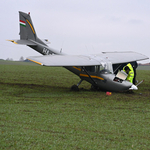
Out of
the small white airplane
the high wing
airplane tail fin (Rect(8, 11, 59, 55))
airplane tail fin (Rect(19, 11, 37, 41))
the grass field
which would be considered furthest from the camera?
airplane tail fin (Rect(19, 11, 37, 41))

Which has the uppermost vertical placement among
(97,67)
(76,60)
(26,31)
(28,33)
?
(26,31)

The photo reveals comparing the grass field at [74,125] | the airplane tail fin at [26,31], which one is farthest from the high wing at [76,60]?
the airplane tail fin at [26,31]

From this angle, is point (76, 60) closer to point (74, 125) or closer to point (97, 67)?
point (97, 67)

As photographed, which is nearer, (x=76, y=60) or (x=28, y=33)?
(x=76, y=60)

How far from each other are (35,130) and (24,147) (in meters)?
1.34

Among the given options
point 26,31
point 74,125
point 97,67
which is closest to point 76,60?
point 97,67

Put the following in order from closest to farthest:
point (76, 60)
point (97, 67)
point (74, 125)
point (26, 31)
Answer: point (74, 125) < point (76, 60) < point (97, 67) < point (26, 31)

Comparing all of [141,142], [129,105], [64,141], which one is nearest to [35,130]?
[64,141]

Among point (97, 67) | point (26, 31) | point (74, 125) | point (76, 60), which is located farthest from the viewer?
point (26, 31)

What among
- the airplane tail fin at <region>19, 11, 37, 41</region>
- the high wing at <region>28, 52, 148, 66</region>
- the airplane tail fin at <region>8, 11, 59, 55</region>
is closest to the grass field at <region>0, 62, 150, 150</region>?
the high wing at <region>28, 52, 148, 66</region>

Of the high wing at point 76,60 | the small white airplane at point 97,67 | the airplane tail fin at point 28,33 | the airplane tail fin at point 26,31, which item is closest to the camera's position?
the high wing at point 76,60

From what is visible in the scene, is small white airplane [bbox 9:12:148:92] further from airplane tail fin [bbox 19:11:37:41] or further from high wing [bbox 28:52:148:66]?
airplane tail fin [bbox 19:11:37:41]

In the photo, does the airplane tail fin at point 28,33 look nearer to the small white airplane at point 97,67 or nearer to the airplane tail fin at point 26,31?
the airplane tail fin at point 26,31

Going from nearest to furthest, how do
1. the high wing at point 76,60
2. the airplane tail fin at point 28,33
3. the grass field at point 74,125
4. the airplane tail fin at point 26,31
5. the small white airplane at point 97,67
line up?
the grass field at point 74,125, the high wing at point 76,60, the small white airplane at point 97,67, the airplane tail fin at point 28,33, the airplane tail fin at point 26,31
